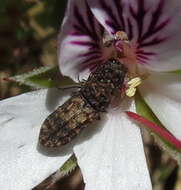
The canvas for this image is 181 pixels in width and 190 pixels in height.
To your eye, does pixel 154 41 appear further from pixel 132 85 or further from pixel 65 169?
pixel 65 169

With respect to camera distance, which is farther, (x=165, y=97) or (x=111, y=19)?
(x=165, y=97)

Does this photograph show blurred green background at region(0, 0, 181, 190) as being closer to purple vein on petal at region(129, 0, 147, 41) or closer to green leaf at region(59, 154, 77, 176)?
green leaf at region(59, 154, 77, 176)

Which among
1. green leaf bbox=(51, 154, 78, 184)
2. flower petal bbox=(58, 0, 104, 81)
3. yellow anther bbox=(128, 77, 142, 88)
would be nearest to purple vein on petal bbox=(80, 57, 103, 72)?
flower petal bbox=(58, 0, 104, 81)

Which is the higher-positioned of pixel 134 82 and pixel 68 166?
pixel 134 82

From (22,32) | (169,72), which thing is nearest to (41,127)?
(169,72)

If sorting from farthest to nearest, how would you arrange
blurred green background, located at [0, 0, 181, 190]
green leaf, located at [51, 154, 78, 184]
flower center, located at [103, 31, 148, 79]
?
blurred green background, located at [0, 0, 181, 190], green leaf, located at [51, 154, 78, 184], flower center, located at [103, 31, 148, 79]

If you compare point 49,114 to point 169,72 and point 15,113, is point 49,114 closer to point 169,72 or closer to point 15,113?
A: point 15,113

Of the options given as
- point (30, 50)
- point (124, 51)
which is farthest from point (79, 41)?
point (30, 50)

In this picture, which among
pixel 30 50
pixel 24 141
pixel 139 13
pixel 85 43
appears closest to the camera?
pixel 139 13
